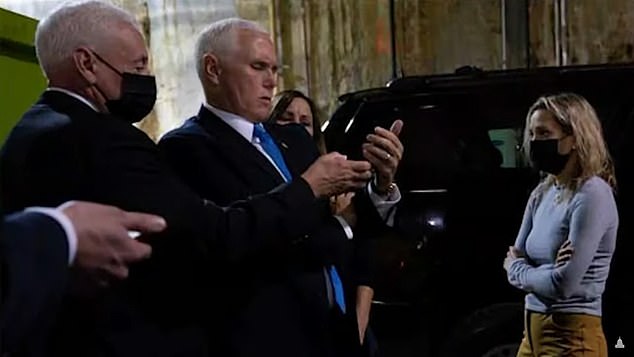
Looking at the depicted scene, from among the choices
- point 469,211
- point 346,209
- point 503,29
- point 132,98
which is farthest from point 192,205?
point 503,29

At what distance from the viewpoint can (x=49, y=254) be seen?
1.37 metres

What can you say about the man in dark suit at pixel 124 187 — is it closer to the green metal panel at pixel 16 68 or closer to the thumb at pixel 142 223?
the thumb at pixel 142 223

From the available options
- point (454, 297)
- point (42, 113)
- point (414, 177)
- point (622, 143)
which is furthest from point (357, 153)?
point (42, 113)

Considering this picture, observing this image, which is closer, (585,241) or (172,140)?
(172,140)

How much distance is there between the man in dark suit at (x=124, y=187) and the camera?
188 cm

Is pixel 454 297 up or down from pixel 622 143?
down

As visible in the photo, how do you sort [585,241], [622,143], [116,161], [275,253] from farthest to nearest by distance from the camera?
[622,143], [585,241], [275,253], [116,161]

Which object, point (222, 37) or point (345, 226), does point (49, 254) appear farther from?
point (345, 226)

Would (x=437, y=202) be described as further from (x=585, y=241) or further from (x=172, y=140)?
(x=172, y=140)

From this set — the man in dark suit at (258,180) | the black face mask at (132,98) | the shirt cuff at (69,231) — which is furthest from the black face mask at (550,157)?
the shirt cuff at (69,231)

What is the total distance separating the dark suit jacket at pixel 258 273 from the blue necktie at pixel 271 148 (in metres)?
0.07

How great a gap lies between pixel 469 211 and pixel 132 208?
2920 millimetres

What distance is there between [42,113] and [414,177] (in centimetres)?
290

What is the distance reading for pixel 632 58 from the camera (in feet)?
23.7
